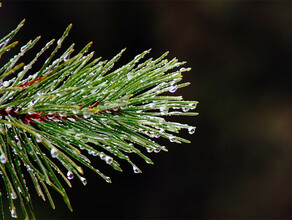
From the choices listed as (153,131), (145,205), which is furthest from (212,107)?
(153,131)

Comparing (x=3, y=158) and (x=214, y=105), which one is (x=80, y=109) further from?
(x=214, y=105)

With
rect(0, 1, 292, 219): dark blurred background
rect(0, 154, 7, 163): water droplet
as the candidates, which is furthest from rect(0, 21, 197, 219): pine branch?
rect(0, 1, 292, 219): dark blurred background

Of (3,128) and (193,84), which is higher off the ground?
(193,84)

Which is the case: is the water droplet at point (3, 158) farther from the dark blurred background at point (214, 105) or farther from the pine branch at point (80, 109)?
the dark blurred background at point (214, 105)

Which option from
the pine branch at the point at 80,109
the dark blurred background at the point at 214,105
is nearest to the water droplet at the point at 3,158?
the pine branch at the point at 80,109

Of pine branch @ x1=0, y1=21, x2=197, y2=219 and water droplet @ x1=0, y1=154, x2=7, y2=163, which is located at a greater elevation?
pine branch @ x1=0, y1=21, x2=197, y2=219

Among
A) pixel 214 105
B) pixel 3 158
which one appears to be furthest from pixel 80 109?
pixel 214 105

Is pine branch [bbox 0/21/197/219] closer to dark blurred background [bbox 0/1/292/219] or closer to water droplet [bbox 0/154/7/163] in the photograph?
water droplet [bbox 0/154/7/163]

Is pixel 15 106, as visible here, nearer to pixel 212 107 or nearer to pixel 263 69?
pixel 212 107
